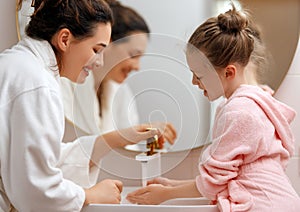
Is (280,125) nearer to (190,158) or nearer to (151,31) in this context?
(190,158)

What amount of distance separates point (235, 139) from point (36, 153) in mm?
389

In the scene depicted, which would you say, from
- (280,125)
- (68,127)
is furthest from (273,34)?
(68,127)

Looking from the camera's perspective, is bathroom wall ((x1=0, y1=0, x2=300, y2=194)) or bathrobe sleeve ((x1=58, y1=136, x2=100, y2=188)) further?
bathroom wall ((x1=0, y1=0, x2=300, y2=194))

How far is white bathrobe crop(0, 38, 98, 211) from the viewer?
3.29 ft

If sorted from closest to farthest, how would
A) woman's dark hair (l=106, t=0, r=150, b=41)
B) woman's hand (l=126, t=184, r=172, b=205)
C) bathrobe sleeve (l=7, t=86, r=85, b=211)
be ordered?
bathrobe sleeve (l=7, t=86, r=85, b=211) → woman's hand (l=126, t=184, r=172, b=205) → woman's dark hair (l=106, t=0, r=150, b=41)

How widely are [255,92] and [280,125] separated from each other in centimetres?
9

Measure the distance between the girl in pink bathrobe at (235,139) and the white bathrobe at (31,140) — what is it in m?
0.18

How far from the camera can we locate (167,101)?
3.72ft

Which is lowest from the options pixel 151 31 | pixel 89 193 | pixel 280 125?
pixel 89 193

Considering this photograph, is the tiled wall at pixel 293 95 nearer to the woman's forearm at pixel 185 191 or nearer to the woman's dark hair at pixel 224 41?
the woman's dark hair at pixel 224 41

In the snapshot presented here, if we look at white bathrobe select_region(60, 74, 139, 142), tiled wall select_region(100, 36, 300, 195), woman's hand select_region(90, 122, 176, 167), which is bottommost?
tiled wall select_region(100, 36, 300, 195)

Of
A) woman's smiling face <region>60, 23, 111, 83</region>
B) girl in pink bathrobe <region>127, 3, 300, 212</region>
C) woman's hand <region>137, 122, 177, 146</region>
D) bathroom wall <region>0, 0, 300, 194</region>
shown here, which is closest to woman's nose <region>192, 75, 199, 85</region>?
girl in pink bathrobe <region>127, 3, 300, 212</region>

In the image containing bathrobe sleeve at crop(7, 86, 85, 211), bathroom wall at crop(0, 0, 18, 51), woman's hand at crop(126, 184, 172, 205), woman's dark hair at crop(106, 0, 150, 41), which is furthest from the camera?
bathroom wall at crop(0, 0, 18, 51)

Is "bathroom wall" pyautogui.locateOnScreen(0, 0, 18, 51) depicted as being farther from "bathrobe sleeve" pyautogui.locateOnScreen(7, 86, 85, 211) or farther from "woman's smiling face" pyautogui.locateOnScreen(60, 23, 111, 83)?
"bathrobe sleeve" pyautogui.locateOnScreen(7, 86, 85, 211)
